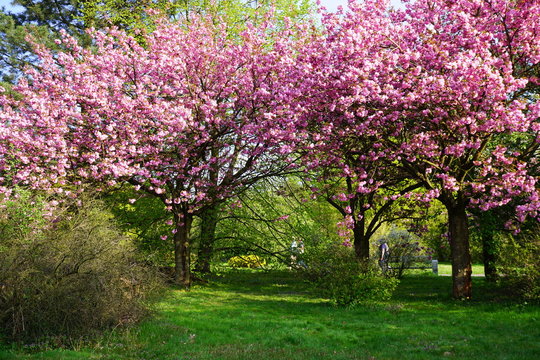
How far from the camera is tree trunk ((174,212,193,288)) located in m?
18.8

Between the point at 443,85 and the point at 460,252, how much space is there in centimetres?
610

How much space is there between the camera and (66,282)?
9.35 metres

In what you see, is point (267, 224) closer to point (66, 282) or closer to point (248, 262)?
point (248, 262)

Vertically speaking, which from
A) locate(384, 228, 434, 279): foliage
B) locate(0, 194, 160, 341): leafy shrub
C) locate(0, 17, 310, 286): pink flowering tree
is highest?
locate(0, 17, 310, 286): pink flowering tree

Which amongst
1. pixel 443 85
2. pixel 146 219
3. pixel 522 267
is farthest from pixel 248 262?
pixel 443 85

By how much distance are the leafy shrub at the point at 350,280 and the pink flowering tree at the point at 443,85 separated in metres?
2.69

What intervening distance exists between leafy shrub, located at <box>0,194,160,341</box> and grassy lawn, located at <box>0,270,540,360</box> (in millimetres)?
645

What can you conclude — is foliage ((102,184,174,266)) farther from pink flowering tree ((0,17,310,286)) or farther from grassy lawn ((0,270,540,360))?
grassy lawn ((0,270,540,360))

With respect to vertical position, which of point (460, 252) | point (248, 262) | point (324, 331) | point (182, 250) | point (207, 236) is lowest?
point (324, 331)

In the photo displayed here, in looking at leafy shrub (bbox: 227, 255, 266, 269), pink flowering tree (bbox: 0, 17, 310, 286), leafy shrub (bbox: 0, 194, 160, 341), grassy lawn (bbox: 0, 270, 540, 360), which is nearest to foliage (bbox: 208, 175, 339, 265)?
leafy shrub (bbox: 227, 255, 266, 269)

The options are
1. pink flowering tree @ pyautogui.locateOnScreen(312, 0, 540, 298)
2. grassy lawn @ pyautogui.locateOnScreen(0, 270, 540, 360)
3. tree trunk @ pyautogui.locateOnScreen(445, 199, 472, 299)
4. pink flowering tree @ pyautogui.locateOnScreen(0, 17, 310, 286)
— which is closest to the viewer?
grassy lawn @ pyautogui.locateOnScreen(0, 270, 540, 360)

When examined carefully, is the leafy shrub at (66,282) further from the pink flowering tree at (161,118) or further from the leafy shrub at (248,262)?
the leafy shrub at (248,262)

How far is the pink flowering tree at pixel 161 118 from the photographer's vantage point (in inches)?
596

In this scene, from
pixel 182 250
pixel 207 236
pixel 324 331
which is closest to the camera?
pixel 324 331
